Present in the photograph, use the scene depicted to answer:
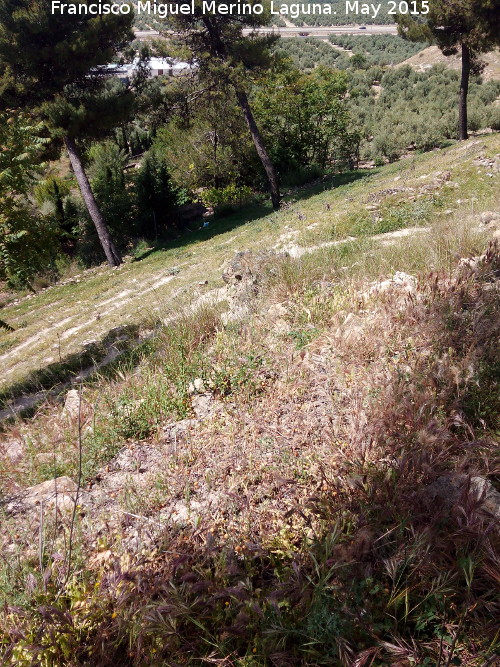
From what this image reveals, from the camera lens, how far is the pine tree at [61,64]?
1238 centimetres

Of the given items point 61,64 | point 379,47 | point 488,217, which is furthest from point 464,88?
point 379,47

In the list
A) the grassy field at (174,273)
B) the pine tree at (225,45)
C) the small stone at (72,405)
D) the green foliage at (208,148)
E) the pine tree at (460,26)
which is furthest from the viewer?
the green foliage at (208,148)

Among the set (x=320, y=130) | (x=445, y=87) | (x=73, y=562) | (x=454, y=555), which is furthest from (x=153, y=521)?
(x=445, y=87)

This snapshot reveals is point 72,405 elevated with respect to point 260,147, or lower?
lower

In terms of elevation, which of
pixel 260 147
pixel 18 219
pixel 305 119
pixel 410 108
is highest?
pixel 305 119

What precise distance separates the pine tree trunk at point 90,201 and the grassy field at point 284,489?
12951 mm

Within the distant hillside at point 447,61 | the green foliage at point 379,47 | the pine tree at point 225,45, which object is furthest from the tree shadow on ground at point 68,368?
the green foliage at point 379,47

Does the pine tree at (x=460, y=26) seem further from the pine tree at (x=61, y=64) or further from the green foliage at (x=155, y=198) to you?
the green foliage at (x=155, y=198)

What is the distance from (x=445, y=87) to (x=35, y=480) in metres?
37.4

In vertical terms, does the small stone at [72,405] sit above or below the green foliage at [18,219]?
below

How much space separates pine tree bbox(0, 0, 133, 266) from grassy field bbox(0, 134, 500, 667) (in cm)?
1271

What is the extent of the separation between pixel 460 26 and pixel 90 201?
16707 mm

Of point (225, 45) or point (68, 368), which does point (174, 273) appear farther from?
point (225, 45)

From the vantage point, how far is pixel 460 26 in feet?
56.0
